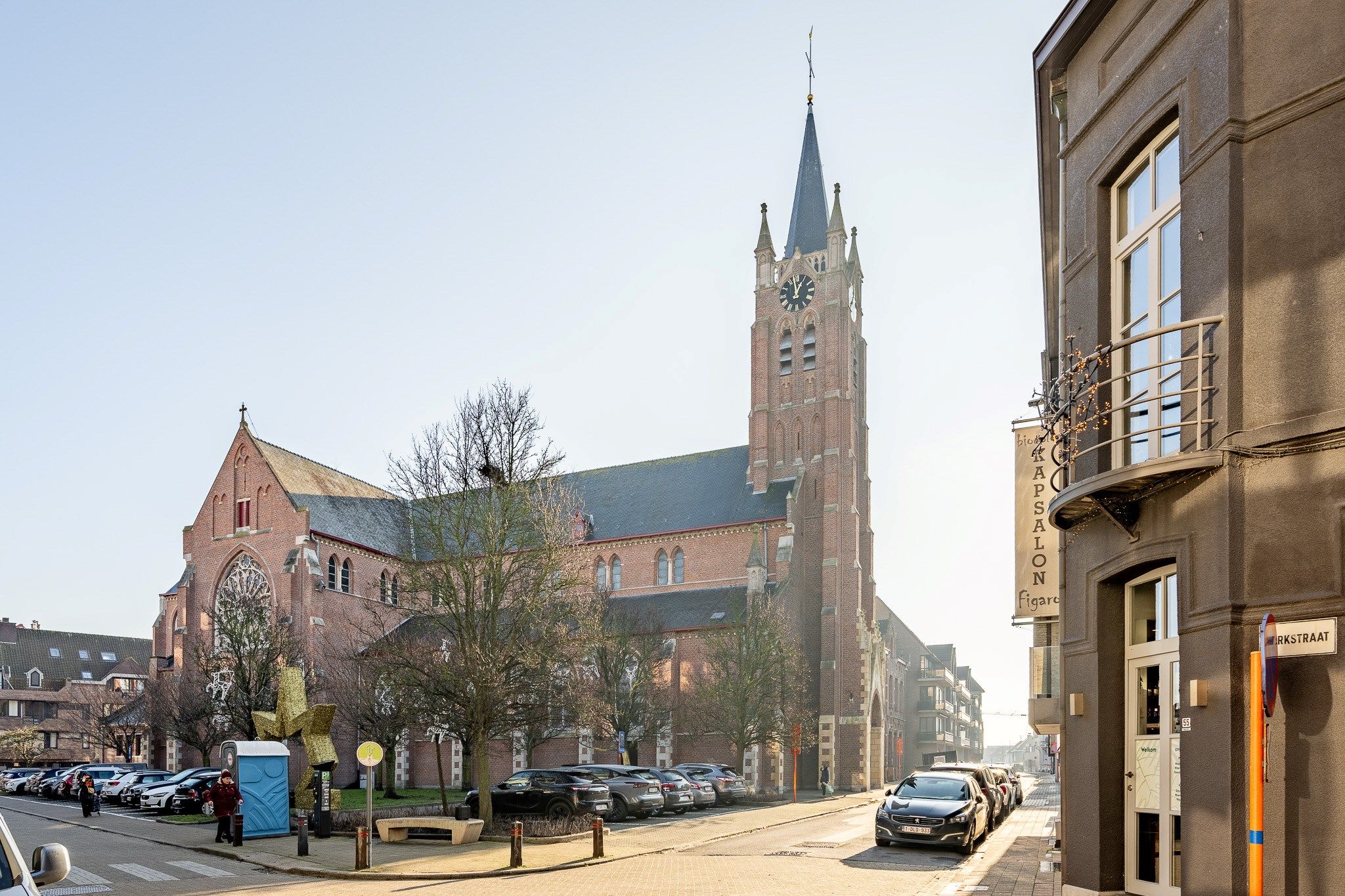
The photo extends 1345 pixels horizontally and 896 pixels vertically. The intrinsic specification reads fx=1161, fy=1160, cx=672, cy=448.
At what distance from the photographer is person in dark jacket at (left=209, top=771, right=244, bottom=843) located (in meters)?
23.8

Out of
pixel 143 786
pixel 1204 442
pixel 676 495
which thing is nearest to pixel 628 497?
pixel 676 495

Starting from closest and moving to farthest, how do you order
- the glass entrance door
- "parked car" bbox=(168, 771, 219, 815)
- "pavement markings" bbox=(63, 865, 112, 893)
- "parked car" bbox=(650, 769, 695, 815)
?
1. the glass entrance door
2. "pavement markings" bbox=(63, 865, 112, 893)
3. "parked car" bbox=(650, 769, 695, 815)
4. "parked car" bbox=(168, 771, 219, 815)

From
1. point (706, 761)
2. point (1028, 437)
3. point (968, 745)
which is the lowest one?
point (968, 745)

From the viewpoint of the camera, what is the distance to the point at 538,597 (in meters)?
27.0

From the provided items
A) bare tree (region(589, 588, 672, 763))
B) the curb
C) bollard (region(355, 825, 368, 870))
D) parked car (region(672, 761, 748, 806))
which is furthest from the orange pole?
bare tree (region(589, 588, 672, 763))

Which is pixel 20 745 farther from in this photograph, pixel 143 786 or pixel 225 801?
pixel 225 801

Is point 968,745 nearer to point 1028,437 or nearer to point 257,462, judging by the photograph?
point 257,462

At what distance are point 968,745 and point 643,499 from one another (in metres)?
74.2

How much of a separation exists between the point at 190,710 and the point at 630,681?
16.8 meters

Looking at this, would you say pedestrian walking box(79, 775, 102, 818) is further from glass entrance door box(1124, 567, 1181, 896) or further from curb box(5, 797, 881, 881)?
glass entrance door box(1124, 567, 1181, 896)

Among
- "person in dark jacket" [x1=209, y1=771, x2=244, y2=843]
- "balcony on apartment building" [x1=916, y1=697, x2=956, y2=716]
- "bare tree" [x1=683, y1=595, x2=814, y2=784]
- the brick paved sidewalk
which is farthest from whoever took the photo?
"balcony on apartment building" [x1=916, y1=697, x2=956, y2=716]

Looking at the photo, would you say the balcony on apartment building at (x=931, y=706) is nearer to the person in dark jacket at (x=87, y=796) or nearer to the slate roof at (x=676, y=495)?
the slate roof at (x=676, y=495)

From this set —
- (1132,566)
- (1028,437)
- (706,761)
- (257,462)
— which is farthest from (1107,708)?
(257,462)

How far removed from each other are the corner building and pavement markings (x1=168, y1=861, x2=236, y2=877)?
13.9m
